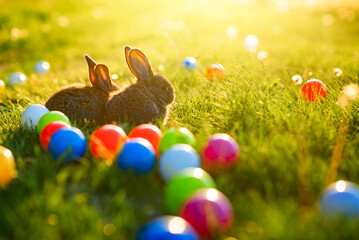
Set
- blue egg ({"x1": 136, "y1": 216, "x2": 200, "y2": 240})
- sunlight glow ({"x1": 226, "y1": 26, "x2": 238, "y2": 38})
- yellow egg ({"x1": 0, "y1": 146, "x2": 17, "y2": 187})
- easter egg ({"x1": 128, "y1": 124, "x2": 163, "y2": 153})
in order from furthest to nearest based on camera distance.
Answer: sunlight glow ({"x1": 226, "y1": 26, "x2": 238, "y2": 38}), easter egg ({"x1": 128, "y1": 124, "x2": 163, "y2": 153}), yellow egg ({"x1": 0, "y1": 146, "x2": 17, "y2": 187}), blue egg ({"x1": 136, "y1": 216, "x2": 200, "y2": 240})

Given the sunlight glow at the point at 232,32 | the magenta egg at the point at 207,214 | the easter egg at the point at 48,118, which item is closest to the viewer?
the magenta egg at the point at 207,214

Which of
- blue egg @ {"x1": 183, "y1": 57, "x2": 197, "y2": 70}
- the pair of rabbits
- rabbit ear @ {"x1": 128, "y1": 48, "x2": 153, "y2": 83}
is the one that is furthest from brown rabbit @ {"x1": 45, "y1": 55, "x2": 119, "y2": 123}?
blue egg @ {"x1": 183, "y1": 57, "x2": 197, "y2": 70}

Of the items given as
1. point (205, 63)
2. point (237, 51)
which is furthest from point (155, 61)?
point (237, 51)

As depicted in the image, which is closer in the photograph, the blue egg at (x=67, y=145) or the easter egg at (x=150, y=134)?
the blue egg at (x=67, y=145)

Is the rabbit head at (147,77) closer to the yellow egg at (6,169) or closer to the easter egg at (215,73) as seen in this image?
the easter egg at (215,73)

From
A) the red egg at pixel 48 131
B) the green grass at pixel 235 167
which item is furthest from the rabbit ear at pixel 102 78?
the red egg at pixel 48 131

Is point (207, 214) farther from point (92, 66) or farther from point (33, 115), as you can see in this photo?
point (92, 66)

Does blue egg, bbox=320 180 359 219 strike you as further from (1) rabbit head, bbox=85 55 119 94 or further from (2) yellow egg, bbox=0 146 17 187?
(1) rabbit head, bbox=85 55 119 94

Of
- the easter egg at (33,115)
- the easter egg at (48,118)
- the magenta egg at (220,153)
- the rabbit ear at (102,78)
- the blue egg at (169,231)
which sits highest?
the rabbit ear at (102,78)
